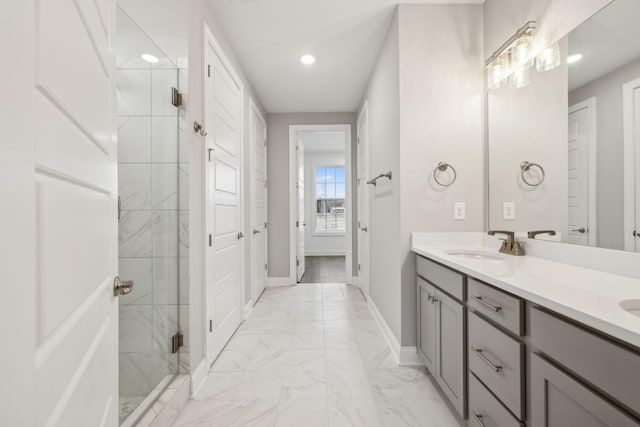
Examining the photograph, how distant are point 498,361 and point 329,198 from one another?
6.37 metres

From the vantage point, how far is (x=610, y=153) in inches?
45.6

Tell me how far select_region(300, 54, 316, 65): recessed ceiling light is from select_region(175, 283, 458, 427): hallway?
250cm

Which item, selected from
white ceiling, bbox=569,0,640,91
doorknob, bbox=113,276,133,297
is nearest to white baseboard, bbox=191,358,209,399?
doorknob, bbox=113,276,133,297

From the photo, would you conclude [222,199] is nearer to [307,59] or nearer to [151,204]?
[151,204]

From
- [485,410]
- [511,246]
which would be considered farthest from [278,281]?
[485,410]

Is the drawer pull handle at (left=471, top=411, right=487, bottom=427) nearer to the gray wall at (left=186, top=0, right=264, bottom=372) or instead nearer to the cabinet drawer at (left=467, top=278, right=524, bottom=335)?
the cabinet drawer at (left=467, top=278, right=524, bottom=335)

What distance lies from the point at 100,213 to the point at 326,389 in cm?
A: 158

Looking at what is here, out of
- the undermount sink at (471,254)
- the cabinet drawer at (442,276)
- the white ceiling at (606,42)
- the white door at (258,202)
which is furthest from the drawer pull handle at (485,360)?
the white door at (258,202)

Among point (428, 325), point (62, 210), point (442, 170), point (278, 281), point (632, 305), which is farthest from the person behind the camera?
point (278, 281)

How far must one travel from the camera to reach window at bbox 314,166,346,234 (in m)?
7.32

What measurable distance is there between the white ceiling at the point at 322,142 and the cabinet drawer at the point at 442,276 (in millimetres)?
4086

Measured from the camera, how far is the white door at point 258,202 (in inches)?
128

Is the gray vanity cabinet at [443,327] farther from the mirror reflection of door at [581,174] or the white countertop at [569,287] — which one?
the mirror reflection of door at [581,174]

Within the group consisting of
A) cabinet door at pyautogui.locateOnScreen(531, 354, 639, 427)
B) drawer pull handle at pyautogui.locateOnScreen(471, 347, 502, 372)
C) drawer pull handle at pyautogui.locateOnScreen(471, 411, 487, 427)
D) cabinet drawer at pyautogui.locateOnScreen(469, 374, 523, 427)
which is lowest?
drawer pull handle at pyautogui.locateOnScreen(471, 411, 487, 427)
